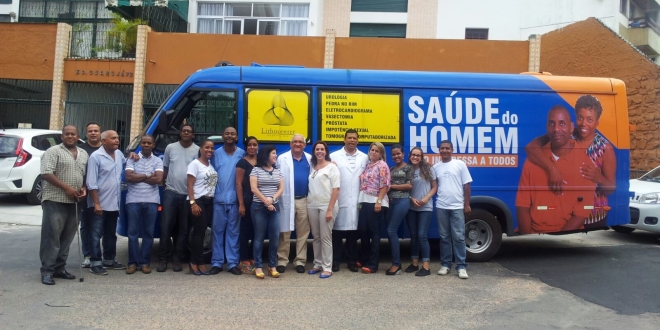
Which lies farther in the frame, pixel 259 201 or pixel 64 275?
A: pixel 259 201

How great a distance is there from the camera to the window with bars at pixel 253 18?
68.6 ft

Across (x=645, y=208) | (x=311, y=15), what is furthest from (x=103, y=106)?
(x=645, y=208)

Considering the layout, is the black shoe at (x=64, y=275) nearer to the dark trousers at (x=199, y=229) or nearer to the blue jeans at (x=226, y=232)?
the dark trousers at (x=199, y=229)

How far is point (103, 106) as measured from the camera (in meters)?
18.1

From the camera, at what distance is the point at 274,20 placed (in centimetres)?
2095

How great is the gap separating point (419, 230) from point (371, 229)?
0.64 meters

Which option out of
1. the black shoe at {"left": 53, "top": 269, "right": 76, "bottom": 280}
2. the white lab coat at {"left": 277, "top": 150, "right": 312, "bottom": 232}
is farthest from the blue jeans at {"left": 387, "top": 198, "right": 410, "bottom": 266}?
the black shoe at {"left": 53, "top": 269, "right": 76, "bottom": 280}

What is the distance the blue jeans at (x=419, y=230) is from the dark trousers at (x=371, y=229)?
1.31 feet

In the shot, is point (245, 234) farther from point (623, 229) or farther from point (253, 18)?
point (253, 18)

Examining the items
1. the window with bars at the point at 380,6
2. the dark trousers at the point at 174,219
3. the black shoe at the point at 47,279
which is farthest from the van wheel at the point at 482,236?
the window with bars at the point at 380,6

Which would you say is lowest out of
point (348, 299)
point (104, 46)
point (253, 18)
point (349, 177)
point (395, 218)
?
point (348, 299)

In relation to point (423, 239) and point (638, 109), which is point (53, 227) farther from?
point (638, 109)

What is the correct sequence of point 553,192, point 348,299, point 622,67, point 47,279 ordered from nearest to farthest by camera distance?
point 348,299 → point 47,279 → point 553,192 → point 622,67

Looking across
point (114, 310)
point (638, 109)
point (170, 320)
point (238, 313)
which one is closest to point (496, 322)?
point (238, 313)
